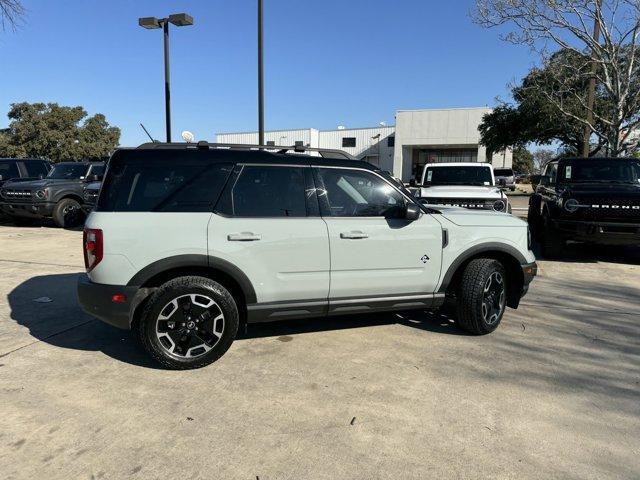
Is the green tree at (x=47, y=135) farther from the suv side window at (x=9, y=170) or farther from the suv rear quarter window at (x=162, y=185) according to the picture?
the suv rear quarter window at (x=162, y=185)

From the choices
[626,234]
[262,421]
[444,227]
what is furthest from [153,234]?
[626,234]

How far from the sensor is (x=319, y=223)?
4020mm

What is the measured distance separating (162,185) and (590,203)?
7.13 meters

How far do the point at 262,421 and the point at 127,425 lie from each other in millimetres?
855

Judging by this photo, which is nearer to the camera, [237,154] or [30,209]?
[237,154]

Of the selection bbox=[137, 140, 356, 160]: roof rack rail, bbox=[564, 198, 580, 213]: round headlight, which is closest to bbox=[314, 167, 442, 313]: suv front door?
bbox=[137, 140, 356, 160]: roof rack rail

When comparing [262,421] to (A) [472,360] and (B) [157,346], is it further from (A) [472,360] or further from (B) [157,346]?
(A) [472,360]

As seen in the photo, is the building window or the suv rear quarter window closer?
the suv rear quarter window

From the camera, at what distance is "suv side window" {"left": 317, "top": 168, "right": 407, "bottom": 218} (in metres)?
4.16

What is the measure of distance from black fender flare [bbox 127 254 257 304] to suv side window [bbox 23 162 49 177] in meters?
13.2

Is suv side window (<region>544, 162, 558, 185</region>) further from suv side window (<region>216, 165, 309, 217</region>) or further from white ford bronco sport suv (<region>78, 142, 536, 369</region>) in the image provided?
suv side window (<region>216, 165, 309, 217</region>)

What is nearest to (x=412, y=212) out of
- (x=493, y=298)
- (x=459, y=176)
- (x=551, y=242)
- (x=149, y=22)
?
(x=493, y=298)

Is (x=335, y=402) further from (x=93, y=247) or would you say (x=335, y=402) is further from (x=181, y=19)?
(x=181, y=19)

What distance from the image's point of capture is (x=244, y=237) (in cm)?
380
